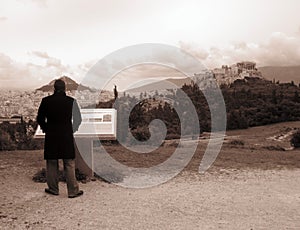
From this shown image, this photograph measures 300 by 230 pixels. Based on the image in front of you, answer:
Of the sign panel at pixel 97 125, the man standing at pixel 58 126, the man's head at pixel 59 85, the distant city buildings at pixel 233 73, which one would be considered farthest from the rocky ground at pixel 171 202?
the distant city buildings at pixel 233 73

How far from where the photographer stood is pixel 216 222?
5383mm

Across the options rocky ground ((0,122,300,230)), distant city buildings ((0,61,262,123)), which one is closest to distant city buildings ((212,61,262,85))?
distant city buildings ((0,61,262,123))

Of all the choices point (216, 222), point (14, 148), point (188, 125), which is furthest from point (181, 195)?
point (188, 125)

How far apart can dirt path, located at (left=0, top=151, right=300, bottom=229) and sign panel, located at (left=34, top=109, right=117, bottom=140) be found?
3.14 ft

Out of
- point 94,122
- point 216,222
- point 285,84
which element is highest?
point 285,84

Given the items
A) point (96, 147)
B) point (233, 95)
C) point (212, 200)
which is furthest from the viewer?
point (233, 95)

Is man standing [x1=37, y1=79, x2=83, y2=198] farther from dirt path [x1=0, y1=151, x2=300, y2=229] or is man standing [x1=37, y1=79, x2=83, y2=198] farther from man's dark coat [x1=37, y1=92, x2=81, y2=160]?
dirt path [x1=0, y1=151, x2=300, y2=229]

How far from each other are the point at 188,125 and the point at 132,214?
17.7 metres

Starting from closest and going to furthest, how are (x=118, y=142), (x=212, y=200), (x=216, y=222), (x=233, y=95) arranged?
(x=216, y=222)
(x=212, y=200)
(x=118, y=142)
(x=233, y=95)

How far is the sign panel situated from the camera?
25.7 ft

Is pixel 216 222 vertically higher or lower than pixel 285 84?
lower

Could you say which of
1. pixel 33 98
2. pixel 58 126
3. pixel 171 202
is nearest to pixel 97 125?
pixel 58 126

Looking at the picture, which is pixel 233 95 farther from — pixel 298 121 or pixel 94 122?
pixel 94 122

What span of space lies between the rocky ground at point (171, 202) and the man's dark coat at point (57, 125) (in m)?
0.79
